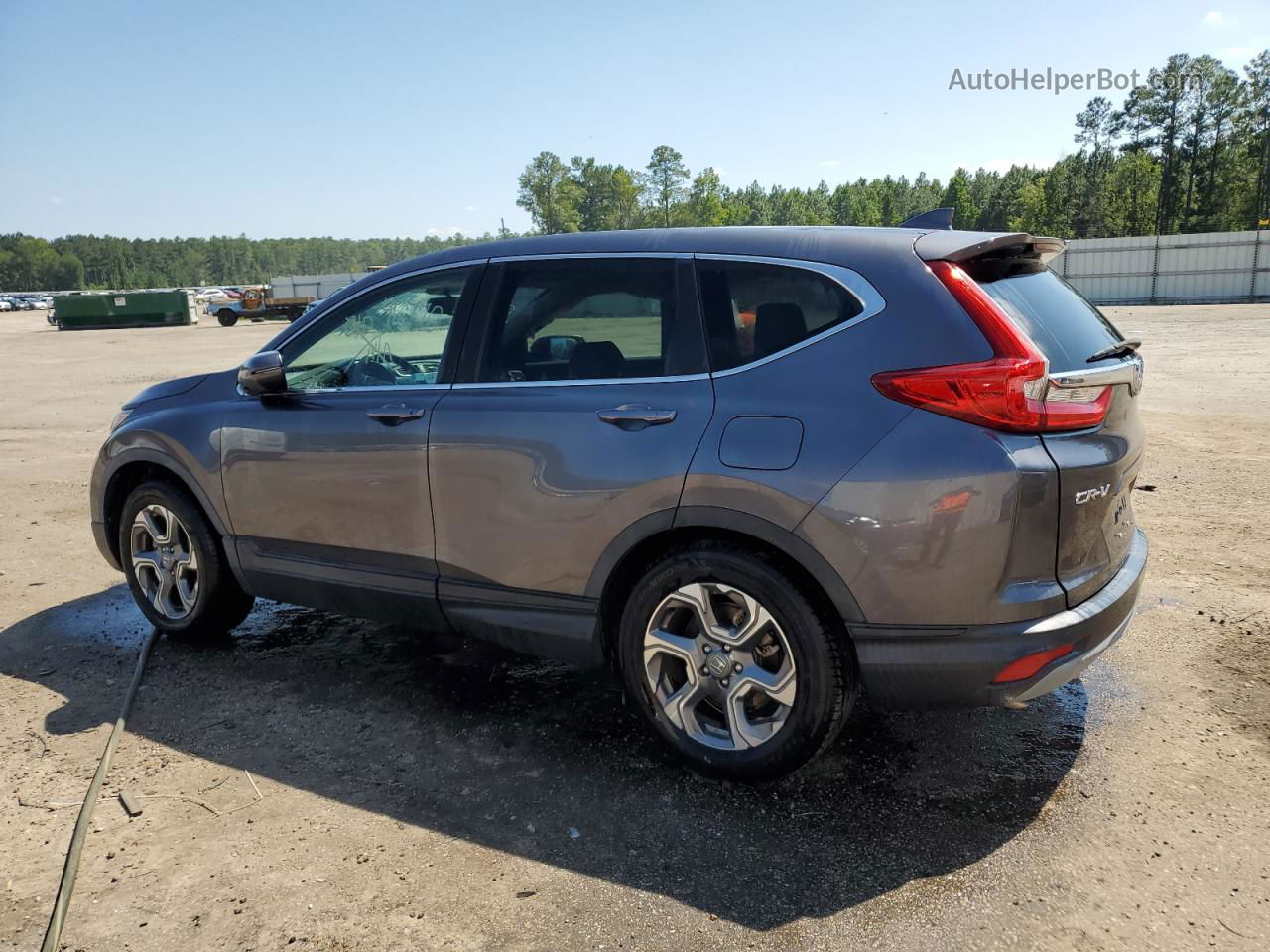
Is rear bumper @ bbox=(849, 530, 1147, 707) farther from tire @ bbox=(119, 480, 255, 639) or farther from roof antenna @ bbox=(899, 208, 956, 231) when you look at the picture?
tire @ bbox=(119, 480, 255, 639)

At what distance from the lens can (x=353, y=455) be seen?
3.85m

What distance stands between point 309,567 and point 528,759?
1364mm

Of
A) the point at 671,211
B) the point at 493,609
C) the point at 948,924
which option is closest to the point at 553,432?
A: the point at 493,609

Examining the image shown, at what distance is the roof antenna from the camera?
3.46 m

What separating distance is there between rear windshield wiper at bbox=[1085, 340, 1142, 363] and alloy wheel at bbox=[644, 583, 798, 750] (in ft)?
4.38

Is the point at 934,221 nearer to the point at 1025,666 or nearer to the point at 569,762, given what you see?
the point at 1025,666

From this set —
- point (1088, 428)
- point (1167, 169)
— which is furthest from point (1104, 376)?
point (1167, 169)

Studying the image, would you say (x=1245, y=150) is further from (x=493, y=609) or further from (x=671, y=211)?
(x=493, y=609)

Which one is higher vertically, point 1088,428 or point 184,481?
point 1088,428

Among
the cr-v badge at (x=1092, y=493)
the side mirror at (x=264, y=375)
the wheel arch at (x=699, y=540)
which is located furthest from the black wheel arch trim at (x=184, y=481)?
the cr-v badge at (x=1092, y=493)

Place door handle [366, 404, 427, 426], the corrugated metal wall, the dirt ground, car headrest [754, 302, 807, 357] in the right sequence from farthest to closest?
1. the corrugated metal wall
2. door handle [366, 404, 427, 426]
3. car headrest [754, 302, 807, 357]
4. the dirt ground

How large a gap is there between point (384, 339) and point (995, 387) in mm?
2501

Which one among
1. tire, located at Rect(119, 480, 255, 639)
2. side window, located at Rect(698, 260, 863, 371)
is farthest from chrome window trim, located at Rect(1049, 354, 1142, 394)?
tire, located at Rect(119, 480, 255, 639)

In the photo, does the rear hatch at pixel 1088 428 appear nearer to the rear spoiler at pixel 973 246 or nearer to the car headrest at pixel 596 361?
the rear spoiler at pixel 973 246
